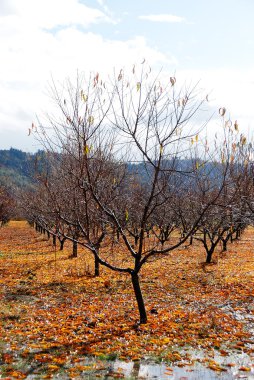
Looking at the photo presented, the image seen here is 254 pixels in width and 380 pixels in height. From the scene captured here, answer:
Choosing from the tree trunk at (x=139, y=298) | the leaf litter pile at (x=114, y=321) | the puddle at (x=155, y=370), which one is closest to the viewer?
the puddle at (x=155, y=370)

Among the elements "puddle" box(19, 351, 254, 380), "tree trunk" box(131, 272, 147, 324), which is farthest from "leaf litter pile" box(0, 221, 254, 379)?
"tree trunk" box(131, 272, 147, 324)

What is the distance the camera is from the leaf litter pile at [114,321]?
7.00m

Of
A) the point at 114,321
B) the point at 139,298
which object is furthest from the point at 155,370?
the point at 114,321

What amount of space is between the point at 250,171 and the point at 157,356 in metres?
11.2

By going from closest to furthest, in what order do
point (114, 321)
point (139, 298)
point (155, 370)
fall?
point (155, 370) < point (139, 298) < point (114, 321)

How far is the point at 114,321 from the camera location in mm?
9719

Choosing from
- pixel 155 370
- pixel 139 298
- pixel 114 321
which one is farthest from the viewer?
pixel 114 321

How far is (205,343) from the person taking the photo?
8.02 meters

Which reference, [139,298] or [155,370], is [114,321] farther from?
[155,370]

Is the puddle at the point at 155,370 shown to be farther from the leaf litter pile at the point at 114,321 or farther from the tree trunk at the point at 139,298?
the tree trunk at the point at 139,298

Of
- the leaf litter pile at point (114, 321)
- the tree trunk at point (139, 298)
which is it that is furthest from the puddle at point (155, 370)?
the tree trunk at point (139, 298)

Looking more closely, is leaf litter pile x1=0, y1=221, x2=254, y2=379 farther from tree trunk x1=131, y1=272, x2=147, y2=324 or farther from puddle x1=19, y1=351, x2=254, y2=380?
tree trunk x1=131, y1=272, x2=147, y2=324

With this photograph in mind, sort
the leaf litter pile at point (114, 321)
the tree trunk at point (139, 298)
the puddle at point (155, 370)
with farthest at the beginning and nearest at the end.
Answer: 1. the tree trunk at point (139, 298)
2. the leaf litter pile at point (114, 321)
3. the puddle at point (155, 370)

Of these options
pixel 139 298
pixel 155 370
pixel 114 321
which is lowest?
pixel 114 321
